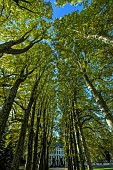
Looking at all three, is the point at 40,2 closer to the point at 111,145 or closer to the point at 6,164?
the point at 111,145

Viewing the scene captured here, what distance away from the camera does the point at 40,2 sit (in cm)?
1093

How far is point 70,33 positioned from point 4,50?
15.5 ft

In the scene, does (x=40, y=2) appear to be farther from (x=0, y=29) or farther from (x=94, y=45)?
(x=94, y=45)

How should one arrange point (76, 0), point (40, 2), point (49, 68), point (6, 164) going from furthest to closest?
point (6, 164) < point (49, 68) < point (40, 2) < point (76, 0)

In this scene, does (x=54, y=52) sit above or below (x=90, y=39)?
above

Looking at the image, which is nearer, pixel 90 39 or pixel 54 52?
pixel 90 39

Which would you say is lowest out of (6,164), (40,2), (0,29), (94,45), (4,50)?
(6,164)

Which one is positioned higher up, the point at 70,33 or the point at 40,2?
the point at 40,2

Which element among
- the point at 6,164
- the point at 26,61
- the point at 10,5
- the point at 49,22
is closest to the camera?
the point at 10,5

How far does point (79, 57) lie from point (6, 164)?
18.2 metres

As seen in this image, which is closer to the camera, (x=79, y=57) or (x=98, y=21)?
(x=98, y=21)

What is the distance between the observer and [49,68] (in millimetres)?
14594

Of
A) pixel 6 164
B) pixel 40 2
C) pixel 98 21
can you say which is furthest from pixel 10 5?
pixel 6 164

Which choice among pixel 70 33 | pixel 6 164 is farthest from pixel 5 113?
pixel 6 164
